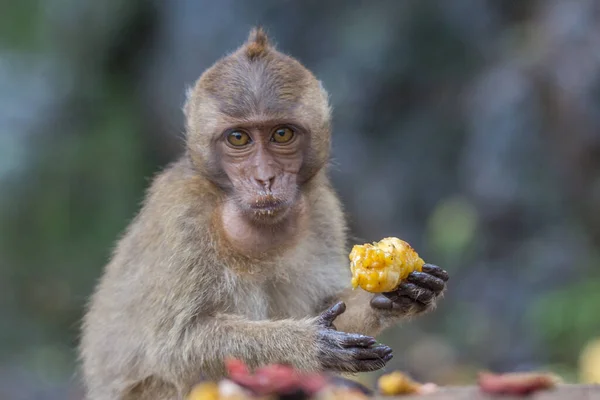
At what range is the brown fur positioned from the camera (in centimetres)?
528

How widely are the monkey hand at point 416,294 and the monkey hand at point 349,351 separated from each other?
343 millimetres

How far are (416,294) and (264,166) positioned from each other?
1.16m

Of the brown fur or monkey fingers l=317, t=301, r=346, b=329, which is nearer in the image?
monkey fingers l=317, t=301, r=346, b=329

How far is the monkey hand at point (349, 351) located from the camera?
4902 mm

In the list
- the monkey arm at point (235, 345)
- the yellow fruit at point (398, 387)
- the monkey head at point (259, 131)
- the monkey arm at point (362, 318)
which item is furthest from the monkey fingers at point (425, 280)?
the yellow fruit at point (398, 387)

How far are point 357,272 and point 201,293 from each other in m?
1.02

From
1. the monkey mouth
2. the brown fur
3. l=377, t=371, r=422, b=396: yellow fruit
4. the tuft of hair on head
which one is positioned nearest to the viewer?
l=377, t=371, r=422, b=396: yellow fruit

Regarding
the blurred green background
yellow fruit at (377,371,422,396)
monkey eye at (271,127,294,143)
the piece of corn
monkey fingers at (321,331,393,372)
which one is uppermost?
the blurred green background

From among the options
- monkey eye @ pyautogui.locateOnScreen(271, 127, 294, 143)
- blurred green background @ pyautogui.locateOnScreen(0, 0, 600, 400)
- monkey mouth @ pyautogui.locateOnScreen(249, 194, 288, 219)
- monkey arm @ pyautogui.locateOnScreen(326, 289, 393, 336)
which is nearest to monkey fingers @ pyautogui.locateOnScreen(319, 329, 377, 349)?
monkey arm @ pyautogui.locateOnScreen(326, 289, 393, 336)

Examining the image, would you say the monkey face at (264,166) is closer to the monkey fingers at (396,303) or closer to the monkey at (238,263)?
the monkey at (238,263)

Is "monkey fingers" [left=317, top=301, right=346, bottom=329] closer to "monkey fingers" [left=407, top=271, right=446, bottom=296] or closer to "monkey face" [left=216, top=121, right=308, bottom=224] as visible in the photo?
"monkey fingers" [left=407, top=271, right=446, bottom=296]

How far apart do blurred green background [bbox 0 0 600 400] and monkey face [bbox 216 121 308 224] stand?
439 centimetres

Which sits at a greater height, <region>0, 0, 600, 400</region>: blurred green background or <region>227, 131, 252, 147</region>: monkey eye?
<region>0, 0, 600, 400</region>: blurred green background

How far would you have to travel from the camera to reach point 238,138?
5.30 meters
